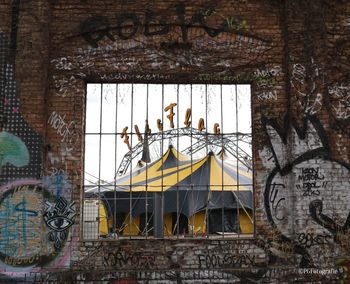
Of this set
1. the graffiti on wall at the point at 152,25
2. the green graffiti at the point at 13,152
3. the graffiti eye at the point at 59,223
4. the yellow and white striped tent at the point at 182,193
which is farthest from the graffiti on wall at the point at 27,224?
the graffiti on wall at the point at 152,25

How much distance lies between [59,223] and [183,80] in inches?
113

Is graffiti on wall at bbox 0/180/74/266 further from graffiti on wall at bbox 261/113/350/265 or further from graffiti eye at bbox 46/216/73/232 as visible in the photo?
graffiti on wall at bbox 261/113/350/265

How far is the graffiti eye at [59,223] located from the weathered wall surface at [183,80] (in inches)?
0.6

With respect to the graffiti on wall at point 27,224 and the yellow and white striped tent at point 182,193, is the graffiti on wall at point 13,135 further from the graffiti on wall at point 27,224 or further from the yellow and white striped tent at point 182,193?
the yellow and white striped tent at point 182,193

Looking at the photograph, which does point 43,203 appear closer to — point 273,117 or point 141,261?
point 141,261

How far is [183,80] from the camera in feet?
25.7

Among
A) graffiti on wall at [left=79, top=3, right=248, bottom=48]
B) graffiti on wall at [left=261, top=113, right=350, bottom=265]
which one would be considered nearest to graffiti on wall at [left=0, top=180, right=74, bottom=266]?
graffiti on wall at [left=79, top=3, right=248, bottom=48]

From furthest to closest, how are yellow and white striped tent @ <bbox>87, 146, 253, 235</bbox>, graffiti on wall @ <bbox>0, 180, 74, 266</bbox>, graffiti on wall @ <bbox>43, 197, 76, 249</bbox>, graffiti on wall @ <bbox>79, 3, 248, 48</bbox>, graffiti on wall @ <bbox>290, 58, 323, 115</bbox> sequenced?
1. yellow and white striped tent @ <bbox>87, 146, 253, 235</bbox>
2. graffiti on wall @ <bbox>79, 3, 248, 48</bbox>
3. graffiti on wall @ <bbox>290, 58, 323, 115</bbox>
4. graffiti on wall @ <bbox>43, 197, 76, 249</bbox>
5. graffiti on wall @ <bbox>0, 180, 74, 266</bbox>

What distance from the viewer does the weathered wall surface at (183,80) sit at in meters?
7.36

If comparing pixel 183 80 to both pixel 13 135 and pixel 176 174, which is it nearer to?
pixel 13 135

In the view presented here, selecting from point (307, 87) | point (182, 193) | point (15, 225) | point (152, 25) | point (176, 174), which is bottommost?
point (15, 225)

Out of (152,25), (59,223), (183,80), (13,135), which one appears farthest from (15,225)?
(152,25)

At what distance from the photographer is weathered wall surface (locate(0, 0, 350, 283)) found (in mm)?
7355

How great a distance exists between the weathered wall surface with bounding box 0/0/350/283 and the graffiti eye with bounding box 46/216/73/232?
15 millimetres
